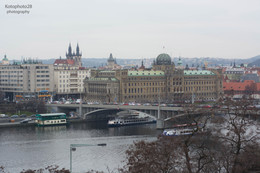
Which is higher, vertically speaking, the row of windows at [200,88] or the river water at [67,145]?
the row of windows at [200,88]

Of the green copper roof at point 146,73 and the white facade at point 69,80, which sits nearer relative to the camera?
the green copper roof at point 146,73

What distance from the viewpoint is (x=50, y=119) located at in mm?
86500

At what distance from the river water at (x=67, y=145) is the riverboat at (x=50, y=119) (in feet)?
8.00

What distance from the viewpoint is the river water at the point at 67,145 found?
52.9m

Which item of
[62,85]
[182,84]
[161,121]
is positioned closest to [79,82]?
[62,85]

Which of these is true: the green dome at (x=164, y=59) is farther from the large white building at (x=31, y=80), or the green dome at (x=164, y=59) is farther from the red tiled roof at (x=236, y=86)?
the large white building at (x=31, y=80)

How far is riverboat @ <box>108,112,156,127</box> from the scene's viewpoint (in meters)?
85.6

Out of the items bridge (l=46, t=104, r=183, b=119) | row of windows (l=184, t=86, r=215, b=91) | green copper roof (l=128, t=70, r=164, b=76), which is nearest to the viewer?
bridge (l=46, t=104, r=183, b=119)

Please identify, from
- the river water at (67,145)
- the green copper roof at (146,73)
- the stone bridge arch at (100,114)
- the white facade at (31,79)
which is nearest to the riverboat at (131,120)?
the river water at (67,145)

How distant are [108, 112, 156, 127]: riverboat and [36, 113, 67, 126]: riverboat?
7555 millimetres

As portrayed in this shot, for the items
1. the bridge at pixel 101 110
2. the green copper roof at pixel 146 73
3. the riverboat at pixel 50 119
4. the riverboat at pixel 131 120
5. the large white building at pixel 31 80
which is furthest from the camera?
the green copper roof at pixel 146 73

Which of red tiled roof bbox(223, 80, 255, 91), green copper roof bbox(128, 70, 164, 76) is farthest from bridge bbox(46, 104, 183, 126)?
red tiled roof bbox(223, 80, 255, 91)

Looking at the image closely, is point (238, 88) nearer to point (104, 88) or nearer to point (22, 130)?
point (104, 88)

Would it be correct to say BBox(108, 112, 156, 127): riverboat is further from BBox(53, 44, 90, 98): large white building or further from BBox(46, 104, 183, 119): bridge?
BBox(53, 44, 90, 98): large white building
